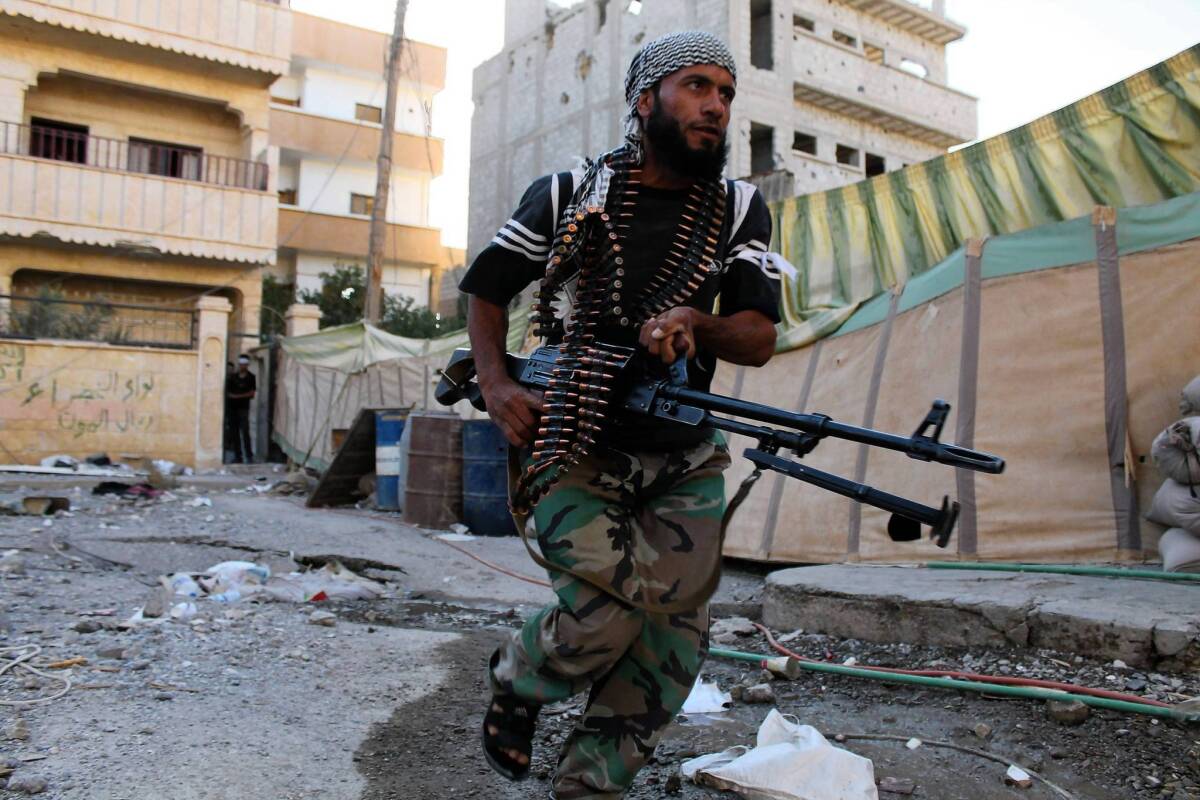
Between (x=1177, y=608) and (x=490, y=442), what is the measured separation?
5.99m

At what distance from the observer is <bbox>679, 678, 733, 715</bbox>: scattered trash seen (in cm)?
317

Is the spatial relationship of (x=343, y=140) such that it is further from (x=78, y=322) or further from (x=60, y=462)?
(x=60, y=462)

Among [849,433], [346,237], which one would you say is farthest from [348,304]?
[849,433]

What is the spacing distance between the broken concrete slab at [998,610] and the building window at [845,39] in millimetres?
29281

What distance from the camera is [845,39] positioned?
31109 mm

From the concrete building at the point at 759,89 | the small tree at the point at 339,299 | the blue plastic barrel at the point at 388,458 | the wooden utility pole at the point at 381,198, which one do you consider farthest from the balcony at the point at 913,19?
the blue plastic barrel at the point at 388,458

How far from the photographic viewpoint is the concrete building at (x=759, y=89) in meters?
27.4

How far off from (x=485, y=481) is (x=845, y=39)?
90.6ft

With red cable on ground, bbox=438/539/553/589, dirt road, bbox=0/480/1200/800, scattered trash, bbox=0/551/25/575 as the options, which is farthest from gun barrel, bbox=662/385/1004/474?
scattered trash, bbox=0/551/25/575

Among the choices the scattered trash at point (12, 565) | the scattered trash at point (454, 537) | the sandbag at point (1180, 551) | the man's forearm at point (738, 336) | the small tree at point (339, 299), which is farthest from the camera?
the small tree at point (339, 299)

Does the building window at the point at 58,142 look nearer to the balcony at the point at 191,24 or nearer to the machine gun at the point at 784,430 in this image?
the balcony at the point at 191,24

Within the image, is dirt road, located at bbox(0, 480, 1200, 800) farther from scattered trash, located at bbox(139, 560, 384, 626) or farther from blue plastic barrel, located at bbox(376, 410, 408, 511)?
blue plastic barrel, located at bbox(376, 410, 408, 511)

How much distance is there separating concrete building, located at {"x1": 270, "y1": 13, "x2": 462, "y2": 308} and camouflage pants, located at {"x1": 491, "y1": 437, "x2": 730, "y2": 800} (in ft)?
91.5

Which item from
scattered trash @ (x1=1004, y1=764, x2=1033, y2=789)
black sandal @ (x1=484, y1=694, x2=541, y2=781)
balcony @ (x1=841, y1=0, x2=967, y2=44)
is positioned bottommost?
scattered trash @ (x1=1004, y1=764, x2=1033, y2=789)
